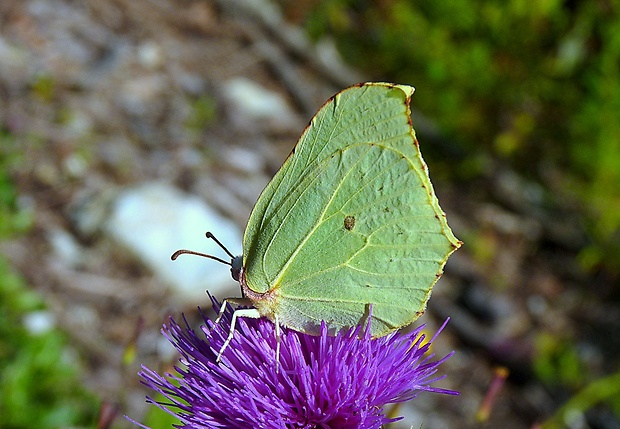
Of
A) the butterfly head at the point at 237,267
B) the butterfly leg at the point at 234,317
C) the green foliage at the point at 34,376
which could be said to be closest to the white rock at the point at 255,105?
the green foliage at the point at 34,376

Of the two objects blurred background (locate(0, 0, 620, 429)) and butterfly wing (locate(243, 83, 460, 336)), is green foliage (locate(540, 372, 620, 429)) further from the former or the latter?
butterfly wing (locate(243, 83, 460, 336))

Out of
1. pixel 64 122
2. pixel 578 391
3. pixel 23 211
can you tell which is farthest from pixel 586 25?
pixel 23 211

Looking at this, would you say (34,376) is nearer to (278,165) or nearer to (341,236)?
(341,236)

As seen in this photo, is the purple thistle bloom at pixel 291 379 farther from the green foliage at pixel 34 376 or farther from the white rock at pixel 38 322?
the white rock at pixel 38 322

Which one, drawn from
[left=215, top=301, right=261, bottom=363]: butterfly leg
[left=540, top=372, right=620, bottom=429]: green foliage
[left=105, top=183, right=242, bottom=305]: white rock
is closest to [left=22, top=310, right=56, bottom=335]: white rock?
[left=105, top=183, right=242, bottom=305]: white rock

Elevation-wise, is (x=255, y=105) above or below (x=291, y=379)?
above

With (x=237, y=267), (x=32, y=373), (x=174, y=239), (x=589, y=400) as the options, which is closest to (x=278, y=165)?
(x=174, y=239)
